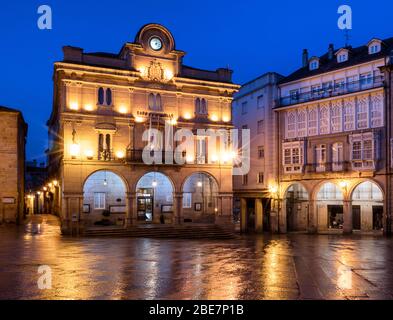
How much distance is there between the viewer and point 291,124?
42875mm

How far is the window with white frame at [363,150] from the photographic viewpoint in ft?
120

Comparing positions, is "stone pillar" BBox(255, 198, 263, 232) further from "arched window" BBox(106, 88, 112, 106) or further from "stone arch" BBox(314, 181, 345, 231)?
"arched window" BBox(106, 88, 112, 106)

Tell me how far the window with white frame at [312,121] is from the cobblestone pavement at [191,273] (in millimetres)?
18294

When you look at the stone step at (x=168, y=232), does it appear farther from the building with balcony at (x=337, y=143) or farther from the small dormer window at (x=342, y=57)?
the small dormer window at (x=342, y=57)

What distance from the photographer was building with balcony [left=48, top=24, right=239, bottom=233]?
33.6 metres

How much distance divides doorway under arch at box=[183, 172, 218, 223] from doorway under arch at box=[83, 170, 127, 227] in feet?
18.7

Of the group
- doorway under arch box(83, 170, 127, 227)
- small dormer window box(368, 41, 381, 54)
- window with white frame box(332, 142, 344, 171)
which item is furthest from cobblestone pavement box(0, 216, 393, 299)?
small dormer window box(368, 41, 381, 54)

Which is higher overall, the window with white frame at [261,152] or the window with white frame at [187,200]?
the window with white frame at [261,152]

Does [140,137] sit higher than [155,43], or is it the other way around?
[155,43]

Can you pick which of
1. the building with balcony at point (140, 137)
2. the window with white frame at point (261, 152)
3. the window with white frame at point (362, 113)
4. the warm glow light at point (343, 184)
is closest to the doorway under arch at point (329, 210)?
the warm glow light at point (343, 184)

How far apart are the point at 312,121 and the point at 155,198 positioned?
634 inches

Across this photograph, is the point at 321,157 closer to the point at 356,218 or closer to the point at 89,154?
the point at 356,218

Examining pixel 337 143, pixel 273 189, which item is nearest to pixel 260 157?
pixel 273 189
